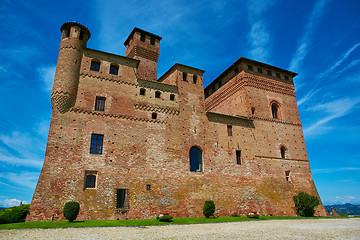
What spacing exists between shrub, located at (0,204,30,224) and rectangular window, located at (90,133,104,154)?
5774 millimetres

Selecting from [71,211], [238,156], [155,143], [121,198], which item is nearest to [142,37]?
[155,143]

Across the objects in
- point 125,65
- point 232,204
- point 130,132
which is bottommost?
point 232,204

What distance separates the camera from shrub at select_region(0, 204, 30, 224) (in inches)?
587

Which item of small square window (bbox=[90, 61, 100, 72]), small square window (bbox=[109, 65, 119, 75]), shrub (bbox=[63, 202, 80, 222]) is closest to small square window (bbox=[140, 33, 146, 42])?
small square window (bbox=[109, 65, 119, 75])

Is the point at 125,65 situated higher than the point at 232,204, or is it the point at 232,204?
the point at 125,65

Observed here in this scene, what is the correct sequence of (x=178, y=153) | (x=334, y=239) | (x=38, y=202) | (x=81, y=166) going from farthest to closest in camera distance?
(x=178, y=153) → (x=81, y=166) → (x=38, y=202) → (x=334, y=239)

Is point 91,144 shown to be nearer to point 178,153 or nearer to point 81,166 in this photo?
point 81,166

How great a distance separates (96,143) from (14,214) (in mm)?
6878

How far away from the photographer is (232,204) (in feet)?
73.4

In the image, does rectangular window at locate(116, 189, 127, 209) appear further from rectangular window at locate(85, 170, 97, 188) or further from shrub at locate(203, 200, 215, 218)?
shrub at locate(203, 200, 215, 218)

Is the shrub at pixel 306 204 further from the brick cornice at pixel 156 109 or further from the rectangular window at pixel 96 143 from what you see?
the rectangular window at pixel 96 143

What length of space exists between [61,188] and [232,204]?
14750 mm

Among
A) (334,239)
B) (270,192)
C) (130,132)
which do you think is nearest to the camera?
(334,239)

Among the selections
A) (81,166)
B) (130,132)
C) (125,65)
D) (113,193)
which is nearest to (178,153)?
(130,132)
